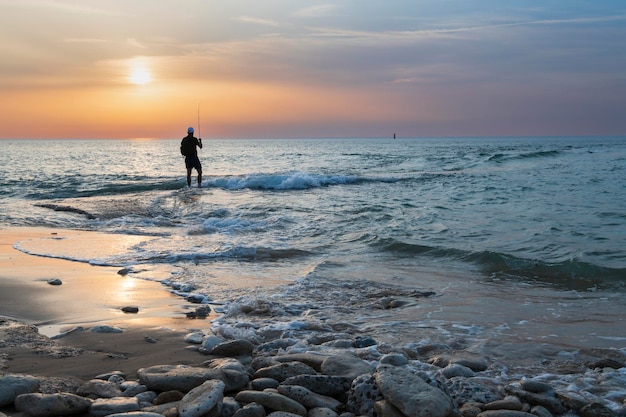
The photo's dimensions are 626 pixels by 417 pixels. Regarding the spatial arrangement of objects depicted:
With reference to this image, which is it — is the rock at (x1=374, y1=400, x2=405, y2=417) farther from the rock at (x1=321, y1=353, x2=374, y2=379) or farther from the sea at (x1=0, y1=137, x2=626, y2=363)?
the sea at (x1=0, y1=137, x2=626, y2=363)

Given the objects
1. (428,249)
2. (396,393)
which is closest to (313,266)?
(428,249)

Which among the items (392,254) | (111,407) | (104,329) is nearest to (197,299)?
(104,329)

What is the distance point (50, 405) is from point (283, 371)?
4.64ft

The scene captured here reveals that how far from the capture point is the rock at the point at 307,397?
138 inches

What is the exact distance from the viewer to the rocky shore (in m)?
3.32

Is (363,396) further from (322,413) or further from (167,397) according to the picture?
(167,397)

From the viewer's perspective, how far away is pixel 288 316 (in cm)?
580

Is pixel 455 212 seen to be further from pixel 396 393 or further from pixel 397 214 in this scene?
pixel 396 393

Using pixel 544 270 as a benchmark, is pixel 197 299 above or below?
above

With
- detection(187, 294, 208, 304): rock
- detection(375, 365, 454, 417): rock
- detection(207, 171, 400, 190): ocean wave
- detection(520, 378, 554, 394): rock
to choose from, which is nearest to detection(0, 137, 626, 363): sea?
detection(187, 294, 208, 304): rock

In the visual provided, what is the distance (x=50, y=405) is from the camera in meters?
3.29

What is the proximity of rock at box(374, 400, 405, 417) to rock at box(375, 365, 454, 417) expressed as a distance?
0.02m

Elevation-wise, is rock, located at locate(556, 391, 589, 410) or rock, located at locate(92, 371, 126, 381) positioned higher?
rock, located at locate(92, 371, 126, 381)

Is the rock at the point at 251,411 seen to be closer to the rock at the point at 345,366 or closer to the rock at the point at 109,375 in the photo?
the rock at the point at 345,366
